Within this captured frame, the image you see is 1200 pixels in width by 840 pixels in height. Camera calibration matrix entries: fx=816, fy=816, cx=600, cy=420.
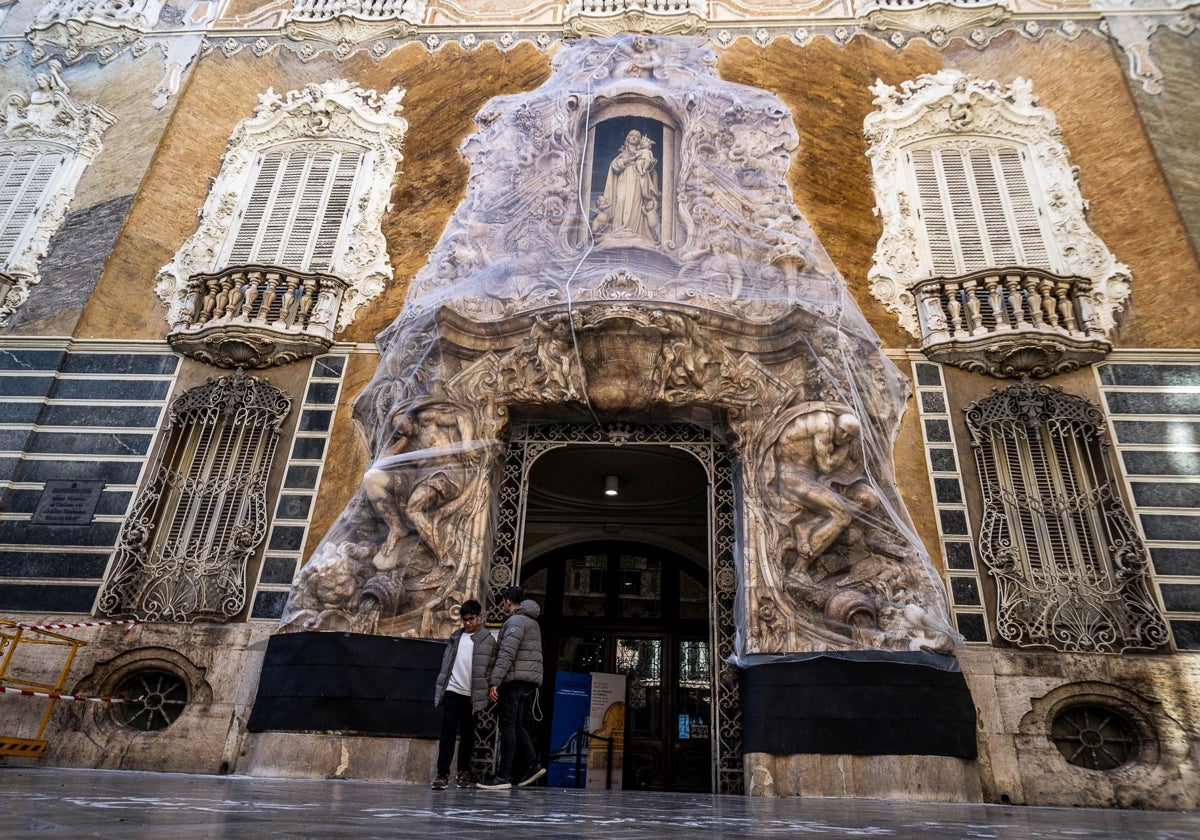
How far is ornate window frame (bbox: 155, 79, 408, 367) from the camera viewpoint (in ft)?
34.5

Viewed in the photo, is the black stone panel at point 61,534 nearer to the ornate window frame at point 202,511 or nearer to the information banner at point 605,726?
the ornate window frame at point 202,511

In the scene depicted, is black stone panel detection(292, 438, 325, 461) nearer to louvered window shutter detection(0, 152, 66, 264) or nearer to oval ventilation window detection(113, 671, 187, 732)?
oval ventilation window detection(113, 671, 187, 732)

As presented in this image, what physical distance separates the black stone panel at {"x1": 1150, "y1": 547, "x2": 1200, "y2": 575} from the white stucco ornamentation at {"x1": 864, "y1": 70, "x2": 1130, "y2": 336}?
8.94ft

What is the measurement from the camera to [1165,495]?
29.1ft

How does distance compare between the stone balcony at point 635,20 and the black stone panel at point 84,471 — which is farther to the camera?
the stone balcony at point 635,20

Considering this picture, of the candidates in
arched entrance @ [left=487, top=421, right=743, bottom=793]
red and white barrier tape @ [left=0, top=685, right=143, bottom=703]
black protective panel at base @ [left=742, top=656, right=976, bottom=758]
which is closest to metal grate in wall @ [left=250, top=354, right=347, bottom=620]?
red and white barrier tape @ [left=0, top=685, right=143, bottom=703]

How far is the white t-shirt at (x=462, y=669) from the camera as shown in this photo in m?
6.41

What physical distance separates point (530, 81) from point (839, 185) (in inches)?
203

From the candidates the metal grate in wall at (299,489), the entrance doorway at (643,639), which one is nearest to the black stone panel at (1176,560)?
the entrance doorway at (643,639)

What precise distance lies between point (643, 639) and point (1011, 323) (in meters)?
7.01

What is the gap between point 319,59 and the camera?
13.8 m

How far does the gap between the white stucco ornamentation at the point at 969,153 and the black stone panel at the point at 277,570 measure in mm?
7936

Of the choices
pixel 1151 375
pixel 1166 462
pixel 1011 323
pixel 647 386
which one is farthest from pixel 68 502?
pixel 1151 375

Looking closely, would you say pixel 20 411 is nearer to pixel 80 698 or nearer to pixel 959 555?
pixel 80 698
